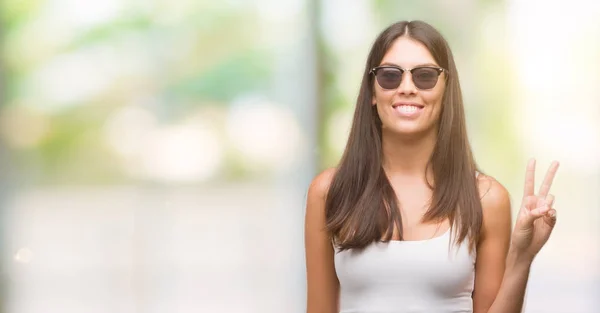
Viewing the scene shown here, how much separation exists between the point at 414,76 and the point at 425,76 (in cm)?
2

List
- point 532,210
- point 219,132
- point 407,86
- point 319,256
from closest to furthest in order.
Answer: point 532,210, point 407,86, point 319,256, point 219,132

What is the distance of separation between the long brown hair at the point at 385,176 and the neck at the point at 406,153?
0.02 m

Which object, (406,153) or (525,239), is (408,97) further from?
(525,239)

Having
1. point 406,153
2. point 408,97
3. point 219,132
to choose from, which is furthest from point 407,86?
point 219,132

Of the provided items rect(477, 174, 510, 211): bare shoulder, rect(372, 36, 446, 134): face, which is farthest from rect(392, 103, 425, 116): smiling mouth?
rect(477, 174, 510, 211): bare shoulder

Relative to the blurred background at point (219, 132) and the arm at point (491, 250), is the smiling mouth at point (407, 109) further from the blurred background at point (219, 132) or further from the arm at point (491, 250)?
the blurred background at point (219, 132)

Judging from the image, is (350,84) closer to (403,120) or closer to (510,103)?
(510,103)

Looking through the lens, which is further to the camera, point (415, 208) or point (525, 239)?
point (415, 208)

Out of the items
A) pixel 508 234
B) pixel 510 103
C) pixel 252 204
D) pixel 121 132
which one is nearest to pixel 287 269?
pixel 252 204

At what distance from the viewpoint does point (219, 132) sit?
10.6 feet

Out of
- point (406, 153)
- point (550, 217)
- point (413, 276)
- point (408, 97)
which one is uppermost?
point (408, 97)

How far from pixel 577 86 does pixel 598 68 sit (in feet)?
0.30

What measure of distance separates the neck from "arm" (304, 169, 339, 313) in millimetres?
131

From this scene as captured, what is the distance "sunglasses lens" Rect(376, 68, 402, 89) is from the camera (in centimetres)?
190
